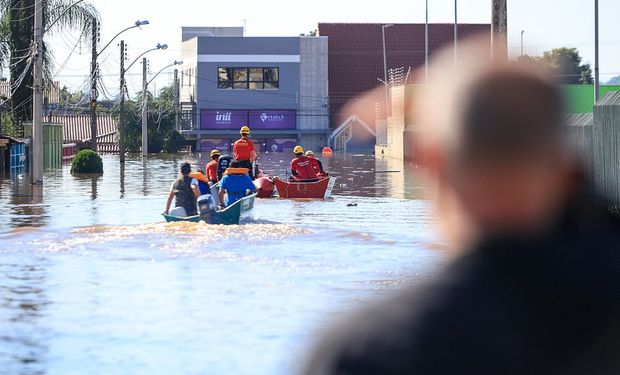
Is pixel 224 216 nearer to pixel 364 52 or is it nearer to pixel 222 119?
pixel 222 119

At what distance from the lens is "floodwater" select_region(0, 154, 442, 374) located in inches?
450

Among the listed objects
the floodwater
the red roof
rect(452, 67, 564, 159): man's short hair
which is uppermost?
the red roof

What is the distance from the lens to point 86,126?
114 metres

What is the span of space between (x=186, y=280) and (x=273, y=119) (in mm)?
88351

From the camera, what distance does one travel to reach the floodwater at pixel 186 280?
11438 mm

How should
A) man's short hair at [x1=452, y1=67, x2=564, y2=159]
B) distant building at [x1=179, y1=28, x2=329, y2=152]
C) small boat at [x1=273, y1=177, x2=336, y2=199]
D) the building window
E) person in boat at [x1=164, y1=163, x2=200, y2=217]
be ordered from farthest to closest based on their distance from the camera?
the building window → distant building at [x1=179, y1=28, x2=329, y2=152] → small boat at [x1=273, y1=177, x2=336, y2=199] → person in boat at [x1=164, y1=163, x2=200, y2=217] → man's short hair at [x1=452, y1=67, x2=564, y2=159]

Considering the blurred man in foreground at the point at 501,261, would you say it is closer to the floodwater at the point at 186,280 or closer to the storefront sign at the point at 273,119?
the floodwater at the point at 186,280

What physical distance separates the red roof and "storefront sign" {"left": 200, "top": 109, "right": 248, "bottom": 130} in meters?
8.71

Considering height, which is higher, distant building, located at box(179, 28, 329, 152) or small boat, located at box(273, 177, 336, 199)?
distant building, located at box(179, 28, 329, 152)

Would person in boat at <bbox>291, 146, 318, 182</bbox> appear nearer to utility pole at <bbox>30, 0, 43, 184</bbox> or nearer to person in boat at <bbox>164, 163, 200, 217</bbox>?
utility pole at <bbox>30, 0, 43, 184</bbox>

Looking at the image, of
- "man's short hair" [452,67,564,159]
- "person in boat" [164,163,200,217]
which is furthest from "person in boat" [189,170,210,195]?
"man's short hair" [452,67,564,159]

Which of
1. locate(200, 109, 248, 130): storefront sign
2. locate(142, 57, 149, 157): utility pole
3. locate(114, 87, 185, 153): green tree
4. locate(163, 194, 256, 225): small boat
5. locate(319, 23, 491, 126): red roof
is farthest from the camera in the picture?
locate(319, 23, 491, 126): red roof

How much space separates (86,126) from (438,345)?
11391 cm

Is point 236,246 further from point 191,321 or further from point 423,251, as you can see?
point 191,321
